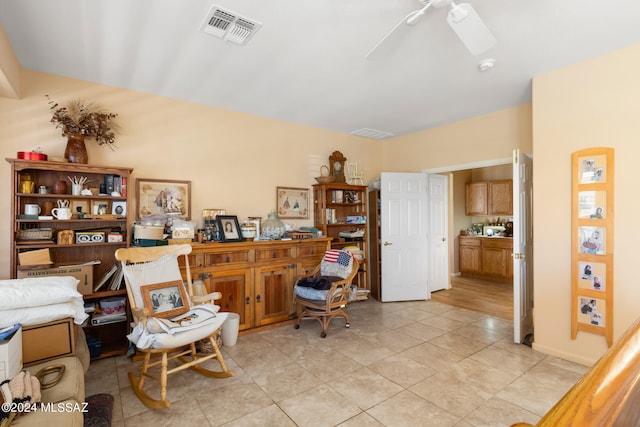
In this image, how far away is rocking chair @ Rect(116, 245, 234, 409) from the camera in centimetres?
224

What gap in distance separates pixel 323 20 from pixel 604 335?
3.50 m

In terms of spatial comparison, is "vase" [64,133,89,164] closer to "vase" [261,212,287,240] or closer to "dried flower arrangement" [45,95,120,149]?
"dried flower arrangement" [45,95,120,149]

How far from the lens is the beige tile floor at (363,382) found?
2.07 meters

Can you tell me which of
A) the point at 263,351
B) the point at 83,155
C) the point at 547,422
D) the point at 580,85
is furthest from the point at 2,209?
the point at 580,85

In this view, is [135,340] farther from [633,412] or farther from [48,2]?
[633,412]

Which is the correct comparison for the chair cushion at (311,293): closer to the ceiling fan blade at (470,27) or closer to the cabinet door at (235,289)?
the cabinet door at (235,289)

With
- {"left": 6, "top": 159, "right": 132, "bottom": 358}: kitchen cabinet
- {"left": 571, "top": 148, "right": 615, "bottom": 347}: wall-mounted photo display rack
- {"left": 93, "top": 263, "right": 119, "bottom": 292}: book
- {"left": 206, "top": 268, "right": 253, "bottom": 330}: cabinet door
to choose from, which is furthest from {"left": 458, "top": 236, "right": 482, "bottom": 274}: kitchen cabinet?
{"left": 93, "top": 263, "right": 119, "bottom": 292}: book

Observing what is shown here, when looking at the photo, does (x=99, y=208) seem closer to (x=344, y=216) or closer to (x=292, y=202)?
(x=292, y=202)

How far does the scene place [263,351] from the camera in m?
3.10

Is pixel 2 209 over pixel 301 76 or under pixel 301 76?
under

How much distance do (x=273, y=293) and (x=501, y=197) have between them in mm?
5235

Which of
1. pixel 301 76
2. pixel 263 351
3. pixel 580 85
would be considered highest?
pixel 301 76

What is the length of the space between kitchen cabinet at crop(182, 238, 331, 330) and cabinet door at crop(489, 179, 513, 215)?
14.5ft

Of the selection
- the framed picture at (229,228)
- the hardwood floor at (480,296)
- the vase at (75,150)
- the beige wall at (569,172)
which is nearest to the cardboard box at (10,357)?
the vase at (75,150)
